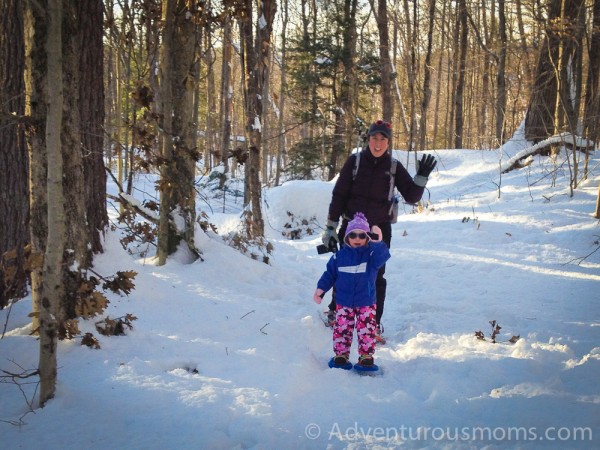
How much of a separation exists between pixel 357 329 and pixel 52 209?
2.32 metres

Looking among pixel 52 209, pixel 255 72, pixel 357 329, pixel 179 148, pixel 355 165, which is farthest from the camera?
pixel 255 72

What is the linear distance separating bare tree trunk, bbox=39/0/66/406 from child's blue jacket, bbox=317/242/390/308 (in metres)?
1.95

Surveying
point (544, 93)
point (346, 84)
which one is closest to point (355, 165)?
point (544, 93)

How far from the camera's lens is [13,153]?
12.1 ft

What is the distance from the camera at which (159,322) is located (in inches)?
138

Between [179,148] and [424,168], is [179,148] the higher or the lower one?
the higher one

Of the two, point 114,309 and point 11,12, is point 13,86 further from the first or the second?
point 114,309

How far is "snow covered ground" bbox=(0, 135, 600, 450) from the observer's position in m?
2.17

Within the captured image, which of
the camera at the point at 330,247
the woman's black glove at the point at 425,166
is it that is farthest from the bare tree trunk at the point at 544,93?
the camera at the point at 330,247

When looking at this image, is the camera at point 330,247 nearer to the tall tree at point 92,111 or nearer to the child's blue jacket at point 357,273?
the child's blue jacket at point 357,273

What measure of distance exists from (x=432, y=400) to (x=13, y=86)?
173 inches

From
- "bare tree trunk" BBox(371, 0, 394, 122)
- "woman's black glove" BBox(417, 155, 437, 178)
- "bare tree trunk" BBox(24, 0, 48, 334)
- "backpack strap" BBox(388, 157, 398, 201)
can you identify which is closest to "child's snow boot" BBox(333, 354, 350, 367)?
"backpack strap" BBox(388, 157, 398, 201)

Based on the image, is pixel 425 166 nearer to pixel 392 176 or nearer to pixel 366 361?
pixel 392 176

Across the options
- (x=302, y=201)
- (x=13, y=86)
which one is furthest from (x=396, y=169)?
(x=302, y=201)
